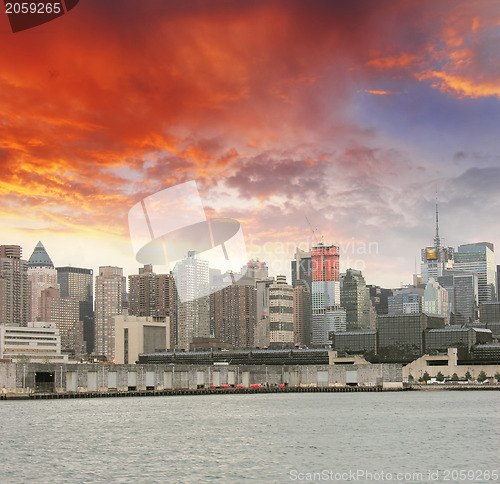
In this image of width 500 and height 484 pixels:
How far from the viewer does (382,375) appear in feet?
599

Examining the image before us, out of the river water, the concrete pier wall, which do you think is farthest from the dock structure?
the river water

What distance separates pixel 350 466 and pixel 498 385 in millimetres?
Result: 144140

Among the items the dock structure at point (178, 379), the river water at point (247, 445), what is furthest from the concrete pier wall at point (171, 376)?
the river water at point (247, 445)

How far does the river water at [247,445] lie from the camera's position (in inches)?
2089

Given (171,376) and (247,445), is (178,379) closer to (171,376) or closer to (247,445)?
(171,376)

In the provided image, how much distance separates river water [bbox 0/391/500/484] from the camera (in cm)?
5306

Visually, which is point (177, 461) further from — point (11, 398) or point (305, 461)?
point (11, 398)

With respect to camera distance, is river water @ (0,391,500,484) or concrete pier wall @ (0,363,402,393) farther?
concrete pier wall @ (0,363,402,393)

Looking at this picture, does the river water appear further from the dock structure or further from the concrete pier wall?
the dock structure

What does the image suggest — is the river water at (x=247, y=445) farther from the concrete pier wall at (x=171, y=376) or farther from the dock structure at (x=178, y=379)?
the dock structure at (x=178, y=379)

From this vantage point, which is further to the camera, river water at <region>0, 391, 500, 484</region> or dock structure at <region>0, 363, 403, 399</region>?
dock structure at <region>0, 363, 403, 399</region>

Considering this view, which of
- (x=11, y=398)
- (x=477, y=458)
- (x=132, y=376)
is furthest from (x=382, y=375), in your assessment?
(x=477, y=458)

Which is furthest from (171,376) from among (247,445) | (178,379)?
(247,445)

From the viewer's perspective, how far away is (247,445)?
67.9m
